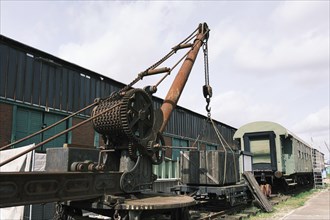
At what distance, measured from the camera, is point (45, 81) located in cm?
1324

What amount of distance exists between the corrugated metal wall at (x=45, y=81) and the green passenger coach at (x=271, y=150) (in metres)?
4.33

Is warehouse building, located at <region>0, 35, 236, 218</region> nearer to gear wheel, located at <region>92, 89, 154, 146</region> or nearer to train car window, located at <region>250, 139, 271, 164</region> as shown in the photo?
gear wheel, located at <region>92, 89, 154, 146</region>

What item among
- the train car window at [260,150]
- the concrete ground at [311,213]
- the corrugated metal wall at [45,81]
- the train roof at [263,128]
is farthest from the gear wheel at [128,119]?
the train car window at [260,150]

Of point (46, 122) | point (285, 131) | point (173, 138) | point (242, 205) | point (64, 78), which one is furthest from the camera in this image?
point (173, 138)

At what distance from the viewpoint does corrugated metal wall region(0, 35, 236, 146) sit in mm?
11836

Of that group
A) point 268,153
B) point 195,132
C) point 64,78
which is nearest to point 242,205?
point 268,153

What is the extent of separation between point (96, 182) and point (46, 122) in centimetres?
902

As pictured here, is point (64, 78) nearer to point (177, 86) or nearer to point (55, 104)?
point (55, 104)

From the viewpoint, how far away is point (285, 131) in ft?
53.4

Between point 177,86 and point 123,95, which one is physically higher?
point 177,86

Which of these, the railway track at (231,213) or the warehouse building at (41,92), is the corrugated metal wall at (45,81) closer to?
the warehouse building at (41,92)

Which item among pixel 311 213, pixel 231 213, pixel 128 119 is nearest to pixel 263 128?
pixel 311 213

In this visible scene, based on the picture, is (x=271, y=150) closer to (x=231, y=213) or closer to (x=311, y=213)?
(x=311, y=213)

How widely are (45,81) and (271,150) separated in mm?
11232
